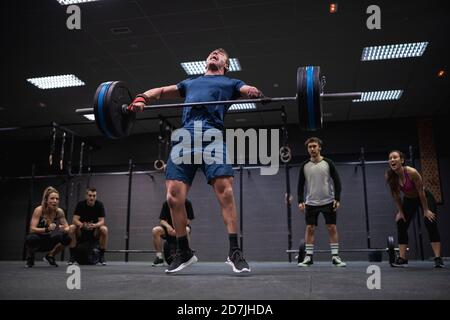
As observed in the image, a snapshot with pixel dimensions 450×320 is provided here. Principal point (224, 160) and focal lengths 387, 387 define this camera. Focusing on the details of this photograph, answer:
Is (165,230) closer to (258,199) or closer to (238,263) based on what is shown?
(238,263)

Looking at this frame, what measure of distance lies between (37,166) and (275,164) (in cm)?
515

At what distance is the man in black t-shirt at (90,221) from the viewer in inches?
189

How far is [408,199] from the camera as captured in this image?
3.36m

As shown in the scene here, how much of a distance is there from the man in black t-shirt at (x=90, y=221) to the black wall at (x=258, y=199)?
1.95 m

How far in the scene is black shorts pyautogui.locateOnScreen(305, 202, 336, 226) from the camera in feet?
12.0

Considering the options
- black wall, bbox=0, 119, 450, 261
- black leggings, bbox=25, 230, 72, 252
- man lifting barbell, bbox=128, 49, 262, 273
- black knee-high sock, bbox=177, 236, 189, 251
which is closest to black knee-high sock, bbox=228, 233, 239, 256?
man lifting barbell, bbox=128, 49, 262, 273

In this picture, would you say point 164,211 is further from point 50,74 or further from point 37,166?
point 37,166

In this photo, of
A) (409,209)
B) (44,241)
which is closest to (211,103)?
(409,209)

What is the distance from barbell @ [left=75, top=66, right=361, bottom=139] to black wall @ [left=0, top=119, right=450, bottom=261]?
4765mm

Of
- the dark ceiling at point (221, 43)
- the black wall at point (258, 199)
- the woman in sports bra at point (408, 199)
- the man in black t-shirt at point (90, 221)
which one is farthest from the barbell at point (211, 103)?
the black wall at point (258, 199)

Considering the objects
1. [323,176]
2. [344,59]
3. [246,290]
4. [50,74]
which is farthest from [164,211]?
[246,290]

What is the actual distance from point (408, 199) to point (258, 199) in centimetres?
421

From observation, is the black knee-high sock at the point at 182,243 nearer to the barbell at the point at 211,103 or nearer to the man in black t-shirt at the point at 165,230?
the barbell at the point at 211,103

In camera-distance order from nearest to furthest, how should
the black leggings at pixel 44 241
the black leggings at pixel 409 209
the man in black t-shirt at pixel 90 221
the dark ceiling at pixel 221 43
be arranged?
the black leggings at pixel 409 209 → the black leggings at pixel 44 241 → the dark ceiling at pixel 221 43 → the man in black t-shirt at pixel 90 221
